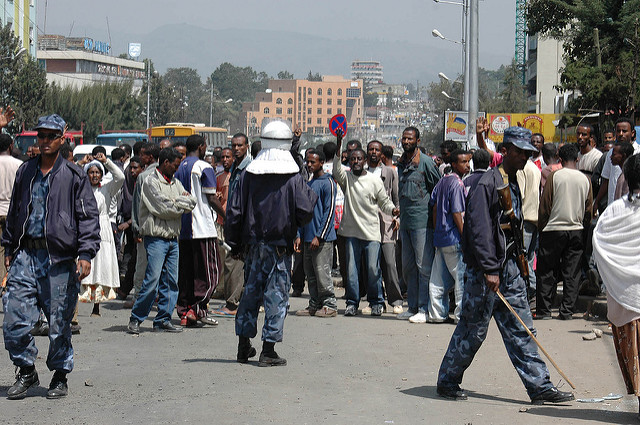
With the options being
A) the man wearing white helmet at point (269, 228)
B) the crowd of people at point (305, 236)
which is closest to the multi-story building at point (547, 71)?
the crowd of people at point (305, 236)

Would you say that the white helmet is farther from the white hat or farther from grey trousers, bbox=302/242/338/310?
grey trousers, bbox=302/242/338/310

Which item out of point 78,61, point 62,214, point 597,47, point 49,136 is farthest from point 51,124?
point 78,61

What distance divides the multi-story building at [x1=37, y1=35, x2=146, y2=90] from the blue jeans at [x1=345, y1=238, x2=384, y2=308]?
3517 inches

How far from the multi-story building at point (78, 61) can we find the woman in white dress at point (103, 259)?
88.9 m

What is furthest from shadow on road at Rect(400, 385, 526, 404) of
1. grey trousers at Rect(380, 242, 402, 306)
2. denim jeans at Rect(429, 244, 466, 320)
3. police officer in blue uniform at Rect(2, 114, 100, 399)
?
grey trousers at Rect(380, 242, 402, 306)

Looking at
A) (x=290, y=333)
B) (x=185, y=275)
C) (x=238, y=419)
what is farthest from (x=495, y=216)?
(x=185, y=275)

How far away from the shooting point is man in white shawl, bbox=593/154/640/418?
21.6ft

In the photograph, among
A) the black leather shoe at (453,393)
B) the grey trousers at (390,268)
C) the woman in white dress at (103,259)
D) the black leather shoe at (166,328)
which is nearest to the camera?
the black leather shoe at (453,393)

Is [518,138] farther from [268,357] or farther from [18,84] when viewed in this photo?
[18,84]

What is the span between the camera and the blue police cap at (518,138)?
23.3 ft

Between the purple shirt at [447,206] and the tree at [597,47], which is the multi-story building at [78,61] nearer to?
the tree at [597,47]

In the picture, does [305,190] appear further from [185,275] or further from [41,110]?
[41,110]

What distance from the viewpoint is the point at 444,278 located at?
11.3 m

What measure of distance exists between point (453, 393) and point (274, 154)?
2.59 metres
